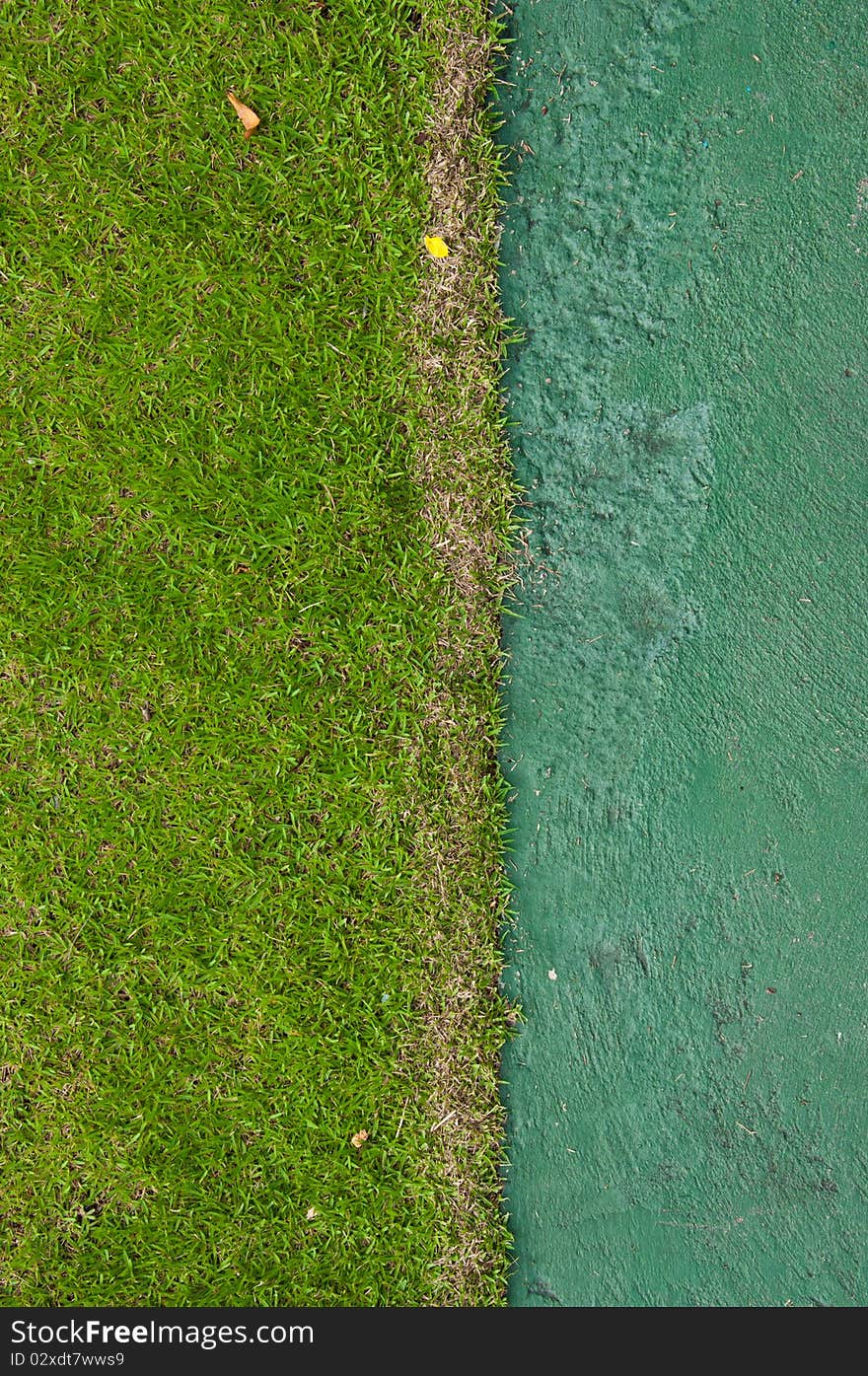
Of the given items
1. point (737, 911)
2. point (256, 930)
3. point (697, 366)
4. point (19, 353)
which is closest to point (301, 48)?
point (19, 353)

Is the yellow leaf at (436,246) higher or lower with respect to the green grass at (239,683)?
higher

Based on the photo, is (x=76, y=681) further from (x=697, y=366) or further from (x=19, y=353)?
(x=697, y=366)

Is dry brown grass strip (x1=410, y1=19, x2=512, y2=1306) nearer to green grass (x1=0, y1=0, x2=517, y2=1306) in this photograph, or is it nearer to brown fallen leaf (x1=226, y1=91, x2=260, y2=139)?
green grass (x1=0, y1=0, x2=517, y2=1306)

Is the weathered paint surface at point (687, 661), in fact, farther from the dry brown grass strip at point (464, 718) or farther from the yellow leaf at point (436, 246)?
the yellow leaf at point (436, 246)

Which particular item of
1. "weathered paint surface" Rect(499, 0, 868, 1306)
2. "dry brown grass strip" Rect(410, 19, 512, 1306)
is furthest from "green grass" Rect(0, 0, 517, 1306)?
"weathered paint surface" Rect(499, 0, 868, 1306)

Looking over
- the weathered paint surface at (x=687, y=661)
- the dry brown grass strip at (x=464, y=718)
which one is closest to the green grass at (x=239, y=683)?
the dry brown grass strip at (x=464, y=718)
